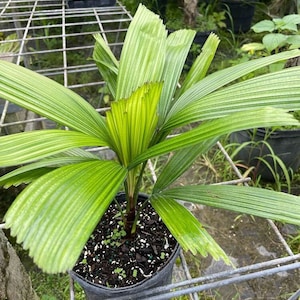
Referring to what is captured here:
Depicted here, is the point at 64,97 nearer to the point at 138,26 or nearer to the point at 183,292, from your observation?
the point at 138,26

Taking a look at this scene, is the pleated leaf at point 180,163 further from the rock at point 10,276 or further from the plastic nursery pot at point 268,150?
the plastic nursery pot at point 268,150

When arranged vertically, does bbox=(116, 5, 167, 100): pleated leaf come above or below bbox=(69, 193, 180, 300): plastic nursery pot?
above

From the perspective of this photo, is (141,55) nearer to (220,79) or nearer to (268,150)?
(220,79)

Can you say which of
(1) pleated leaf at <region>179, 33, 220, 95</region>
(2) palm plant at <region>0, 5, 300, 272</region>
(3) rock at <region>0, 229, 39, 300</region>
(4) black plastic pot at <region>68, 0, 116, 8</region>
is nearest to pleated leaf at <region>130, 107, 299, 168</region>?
(2) palm plant at <region>0, 5, 300, 272</region>

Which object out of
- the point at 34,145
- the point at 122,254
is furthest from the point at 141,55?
the point at 122,254

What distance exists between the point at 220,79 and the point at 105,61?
0.91 ft

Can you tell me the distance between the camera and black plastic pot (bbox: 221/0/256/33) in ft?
9.30

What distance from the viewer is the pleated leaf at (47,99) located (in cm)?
53

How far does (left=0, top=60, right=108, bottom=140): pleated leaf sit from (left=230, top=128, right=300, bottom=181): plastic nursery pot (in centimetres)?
117

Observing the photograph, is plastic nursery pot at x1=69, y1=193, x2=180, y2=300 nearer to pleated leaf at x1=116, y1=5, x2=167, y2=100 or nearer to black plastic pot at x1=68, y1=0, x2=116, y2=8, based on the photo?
pleated leaf at x1=116, y1=5, x2=167, y2=100

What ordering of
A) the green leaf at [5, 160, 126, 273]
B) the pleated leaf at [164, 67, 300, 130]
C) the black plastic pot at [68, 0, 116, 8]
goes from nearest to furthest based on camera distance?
the green leaf at [5, 160, 126, 273] → the pleated leaf at [164, 67, 300, 130] → the black plastic pot at [68, 0, 116, 8]

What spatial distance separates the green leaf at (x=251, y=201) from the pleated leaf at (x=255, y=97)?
0.13m

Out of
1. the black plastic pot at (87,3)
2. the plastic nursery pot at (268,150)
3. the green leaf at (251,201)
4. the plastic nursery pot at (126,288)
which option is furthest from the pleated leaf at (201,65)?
the black plastic pot at (87,3)

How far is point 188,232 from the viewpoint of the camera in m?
0.51
